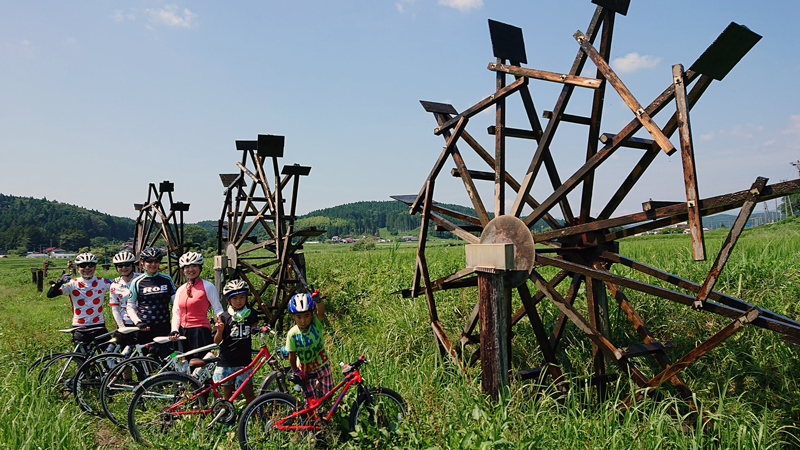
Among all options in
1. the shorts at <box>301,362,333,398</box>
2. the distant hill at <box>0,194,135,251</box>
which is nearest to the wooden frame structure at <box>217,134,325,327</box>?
the shorts at <box>301,362,333,398</box>

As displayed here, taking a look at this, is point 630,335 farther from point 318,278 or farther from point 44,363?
point 318,278

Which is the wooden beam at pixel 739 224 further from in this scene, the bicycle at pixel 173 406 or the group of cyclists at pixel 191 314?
the bicycle at pixel 173 406

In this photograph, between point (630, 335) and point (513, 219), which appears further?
point (630, 335)

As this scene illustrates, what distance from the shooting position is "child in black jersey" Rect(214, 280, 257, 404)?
461 centimetres

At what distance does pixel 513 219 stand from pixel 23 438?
471cm

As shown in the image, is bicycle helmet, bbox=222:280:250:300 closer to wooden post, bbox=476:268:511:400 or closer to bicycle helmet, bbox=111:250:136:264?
bicycle helmet, bbox=111:250:136:264

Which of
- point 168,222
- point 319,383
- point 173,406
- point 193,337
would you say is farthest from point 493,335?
point 168,222

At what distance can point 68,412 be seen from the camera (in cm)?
507

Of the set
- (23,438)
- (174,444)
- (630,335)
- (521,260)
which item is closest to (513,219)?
(521,260)

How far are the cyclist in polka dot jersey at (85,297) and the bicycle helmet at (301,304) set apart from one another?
11.7ft

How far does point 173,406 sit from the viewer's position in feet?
14.6

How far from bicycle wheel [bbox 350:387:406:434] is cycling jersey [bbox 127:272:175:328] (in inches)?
116

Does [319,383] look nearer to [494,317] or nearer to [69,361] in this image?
[494,317]

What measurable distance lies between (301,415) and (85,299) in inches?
152
